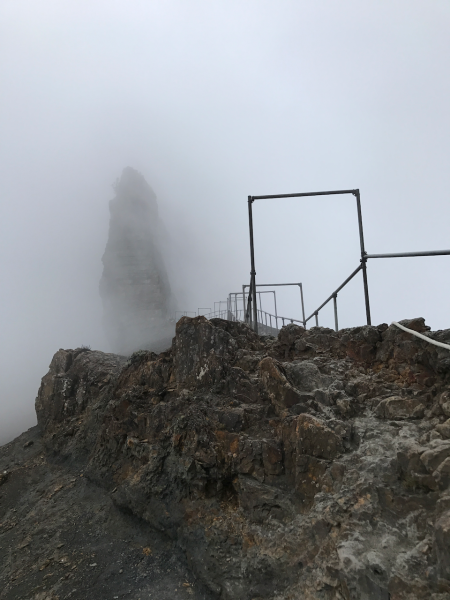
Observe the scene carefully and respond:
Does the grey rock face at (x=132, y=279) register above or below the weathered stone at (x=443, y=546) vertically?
above

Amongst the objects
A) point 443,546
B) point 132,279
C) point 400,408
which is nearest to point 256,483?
point 400,408

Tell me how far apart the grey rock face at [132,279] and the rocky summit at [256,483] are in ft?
109

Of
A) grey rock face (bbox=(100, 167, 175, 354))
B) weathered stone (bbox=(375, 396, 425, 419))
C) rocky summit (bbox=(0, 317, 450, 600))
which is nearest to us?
rocky summit (bbox=(0, 317, 450, 600))

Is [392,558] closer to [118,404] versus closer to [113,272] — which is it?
[118,404]

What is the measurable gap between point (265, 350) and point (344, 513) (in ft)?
7.73

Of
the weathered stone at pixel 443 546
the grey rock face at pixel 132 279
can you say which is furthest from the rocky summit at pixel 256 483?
the grey rock face at pixel 132 279

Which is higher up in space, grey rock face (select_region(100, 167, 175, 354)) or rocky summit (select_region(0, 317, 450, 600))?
grey rock face (select_region(100, 167, 175, 354))

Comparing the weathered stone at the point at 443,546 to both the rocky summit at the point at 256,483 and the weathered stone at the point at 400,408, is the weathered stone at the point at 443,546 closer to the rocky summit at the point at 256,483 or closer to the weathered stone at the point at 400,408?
the rocky summit at the point at 256,483

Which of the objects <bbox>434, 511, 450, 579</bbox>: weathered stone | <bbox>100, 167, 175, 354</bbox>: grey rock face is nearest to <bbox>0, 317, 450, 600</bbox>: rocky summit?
<bbox>434, 511, 450, 579</bbox>: weathered stone

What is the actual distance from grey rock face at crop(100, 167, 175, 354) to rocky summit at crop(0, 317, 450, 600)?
3321cm

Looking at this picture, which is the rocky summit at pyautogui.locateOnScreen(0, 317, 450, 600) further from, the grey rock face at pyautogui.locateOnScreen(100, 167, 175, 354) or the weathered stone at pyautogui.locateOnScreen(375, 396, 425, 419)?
the grey rock face at pyautogui.locateOnScreen(100, 167, 175, 354)

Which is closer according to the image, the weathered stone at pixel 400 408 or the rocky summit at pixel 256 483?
the rocky summit at pixel 256 483

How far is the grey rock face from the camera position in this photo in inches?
1678

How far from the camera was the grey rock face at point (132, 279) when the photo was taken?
42625 mm
